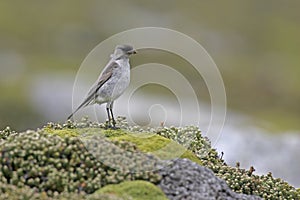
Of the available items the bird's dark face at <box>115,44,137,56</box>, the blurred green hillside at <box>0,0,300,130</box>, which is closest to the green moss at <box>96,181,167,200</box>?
the bird's dark face at <box>115,44,137,56</box>

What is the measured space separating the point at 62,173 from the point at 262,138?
1103 inches

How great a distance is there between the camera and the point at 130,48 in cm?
1441

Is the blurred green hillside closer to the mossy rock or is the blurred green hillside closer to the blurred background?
the blurred background

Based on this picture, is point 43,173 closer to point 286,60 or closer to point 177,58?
point 177,58

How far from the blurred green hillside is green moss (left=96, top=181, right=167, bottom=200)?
99.6ft

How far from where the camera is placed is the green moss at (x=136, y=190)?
35.4 ft

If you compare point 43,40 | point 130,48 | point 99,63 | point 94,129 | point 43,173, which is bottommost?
point 43,173

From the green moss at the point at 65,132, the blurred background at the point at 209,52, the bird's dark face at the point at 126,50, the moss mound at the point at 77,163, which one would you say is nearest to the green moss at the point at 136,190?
the moss mound at the point at 77,163

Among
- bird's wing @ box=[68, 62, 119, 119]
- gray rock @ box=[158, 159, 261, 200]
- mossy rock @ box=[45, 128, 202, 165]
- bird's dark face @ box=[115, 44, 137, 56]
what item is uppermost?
bird's dark face @ box=[115, 44, 137, 56]

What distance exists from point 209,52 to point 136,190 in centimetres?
6800

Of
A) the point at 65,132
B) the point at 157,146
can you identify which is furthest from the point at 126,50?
the point at 157,146

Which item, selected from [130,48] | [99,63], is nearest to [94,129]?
[130,48]

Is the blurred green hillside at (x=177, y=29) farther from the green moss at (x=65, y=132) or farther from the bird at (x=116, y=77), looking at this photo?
the bird at (x=116, y=77)

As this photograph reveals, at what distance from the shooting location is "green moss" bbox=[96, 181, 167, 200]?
35.4ft
